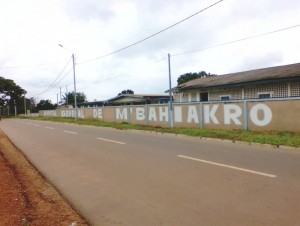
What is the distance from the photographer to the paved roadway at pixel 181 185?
193 inches

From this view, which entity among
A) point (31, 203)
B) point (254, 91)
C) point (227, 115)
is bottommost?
point (31, 203)

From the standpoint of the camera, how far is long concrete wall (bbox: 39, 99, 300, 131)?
14799 millimetres

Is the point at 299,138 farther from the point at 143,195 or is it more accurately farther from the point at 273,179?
the point at 143,195

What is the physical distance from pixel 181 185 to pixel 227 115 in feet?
38.8

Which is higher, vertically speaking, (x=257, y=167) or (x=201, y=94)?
(x=201, y=94)

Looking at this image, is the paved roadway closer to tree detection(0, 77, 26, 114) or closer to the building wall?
the building wall

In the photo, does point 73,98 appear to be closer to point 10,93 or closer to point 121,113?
point 10,93

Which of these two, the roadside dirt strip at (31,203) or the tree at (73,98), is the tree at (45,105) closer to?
the tree at (73,98)

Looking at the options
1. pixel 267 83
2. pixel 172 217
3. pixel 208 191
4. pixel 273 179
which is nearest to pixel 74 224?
pixel 172 217

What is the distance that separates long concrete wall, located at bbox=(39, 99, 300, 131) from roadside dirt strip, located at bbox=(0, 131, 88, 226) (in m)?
10.9

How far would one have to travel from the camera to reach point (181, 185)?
6.67m

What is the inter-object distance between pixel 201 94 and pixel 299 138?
1417 centimetres

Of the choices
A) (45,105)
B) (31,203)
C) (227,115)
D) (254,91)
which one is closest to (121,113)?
(254,91)

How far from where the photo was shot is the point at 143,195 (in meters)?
6.11
